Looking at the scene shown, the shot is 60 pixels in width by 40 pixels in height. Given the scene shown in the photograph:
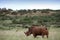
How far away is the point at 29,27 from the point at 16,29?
14.0 inches

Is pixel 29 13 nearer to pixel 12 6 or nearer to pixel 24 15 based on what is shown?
pixel 24 15

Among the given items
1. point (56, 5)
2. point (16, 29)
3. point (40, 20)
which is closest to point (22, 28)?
point (16, 29)

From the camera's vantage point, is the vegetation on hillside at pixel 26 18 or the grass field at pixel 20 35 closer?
the grass field at pixel 20 35

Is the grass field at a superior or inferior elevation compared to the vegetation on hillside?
inferior

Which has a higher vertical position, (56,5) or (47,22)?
(56,5)

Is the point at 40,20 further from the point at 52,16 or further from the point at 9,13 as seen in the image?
the point at 9,13

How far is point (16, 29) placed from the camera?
5617 mm

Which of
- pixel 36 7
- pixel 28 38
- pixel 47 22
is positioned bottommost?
pixel 28 38

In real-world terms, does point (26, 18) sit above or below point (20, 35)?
above

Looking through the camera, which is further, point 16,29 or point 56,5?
point 16,29

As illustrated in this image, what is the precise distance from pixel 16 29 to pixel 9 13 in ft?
1.54

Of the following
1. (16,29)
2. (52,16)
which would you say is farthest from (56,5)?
(16,29)

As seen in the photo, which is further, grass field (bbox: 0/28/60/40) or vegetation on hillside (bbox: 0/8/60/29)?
vegetation on hillside (bbox: 0/8/60/29)

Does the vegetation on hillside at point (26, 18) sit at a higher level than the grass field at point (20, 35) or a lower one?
higher
